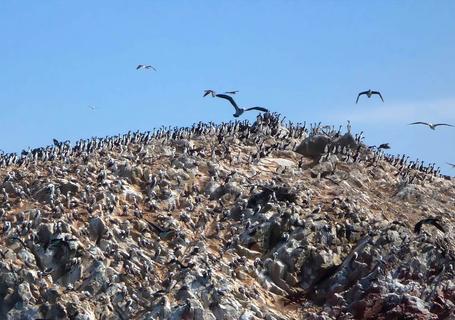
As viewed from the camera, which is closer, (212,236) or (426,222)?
(426,222)

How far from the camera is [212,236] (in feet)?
213

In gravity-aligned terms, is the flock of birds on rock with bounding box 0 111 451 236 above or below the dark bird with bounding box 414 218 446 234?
above

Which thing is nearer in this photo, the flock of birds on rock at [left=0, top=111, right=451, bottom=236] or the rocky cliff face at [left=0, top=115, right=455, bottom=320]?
the rocky cliff face at [left=0, top=115, right=455, bottom=320]

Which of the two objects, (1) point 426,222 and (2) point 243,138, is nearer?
(1) point 426,222

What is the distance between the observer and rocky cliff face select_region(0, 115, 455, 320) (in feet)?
186

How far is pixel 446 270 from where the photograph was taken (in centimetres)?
5969

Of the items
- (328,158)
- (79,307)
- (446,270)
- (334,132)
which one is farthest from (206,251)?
(334,132)

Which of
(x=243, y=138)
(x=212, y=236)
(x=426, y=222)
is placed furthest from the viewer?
(x=243, y=138)

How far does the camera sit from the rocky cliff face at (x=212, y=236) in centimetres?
5656

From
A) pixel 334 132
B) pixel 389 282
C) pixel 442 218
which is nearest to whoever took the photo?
pixel 389 282

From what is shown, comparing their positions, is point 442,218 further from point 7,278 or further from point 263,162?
point 7,278

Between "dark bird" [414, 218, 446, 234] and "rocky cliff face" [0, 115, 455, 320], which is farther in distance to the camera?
"dark bird" [414, 218, 446, 234]

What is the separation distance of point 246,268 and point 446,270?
12.7 meters

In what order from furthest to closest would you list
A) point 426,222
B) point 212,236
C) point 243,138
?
1. point 243,138
2. point 212,236
3. point 426,222
